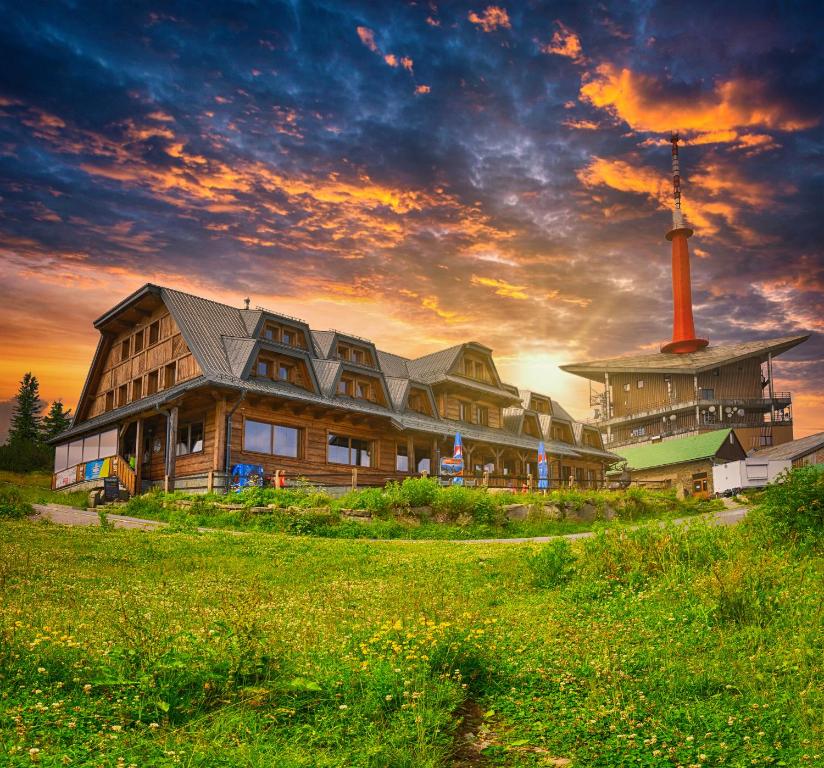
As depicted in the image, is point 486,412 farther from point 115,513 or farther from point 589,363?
point 589,363

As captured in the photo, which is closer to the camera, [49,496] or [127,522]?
[127,522]

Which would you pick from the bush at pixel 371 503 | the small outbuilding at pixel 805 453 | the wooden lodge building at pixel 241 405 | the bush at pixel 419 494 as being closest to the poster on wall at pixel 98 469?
the wooden lodge building at pixel 241 405

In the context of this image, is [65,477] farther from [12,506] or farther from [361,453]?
[12,506]

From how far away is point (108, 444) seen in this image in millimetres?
32500

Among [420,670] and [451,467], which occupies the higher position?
[451,467]

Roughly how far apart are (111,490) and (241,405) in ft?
18.7

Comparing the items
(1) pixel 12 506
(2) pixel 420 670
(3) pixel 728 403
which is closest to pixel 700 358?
(3) pixel 728 403

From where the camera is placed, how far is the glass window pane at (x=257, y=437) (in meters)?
28.8

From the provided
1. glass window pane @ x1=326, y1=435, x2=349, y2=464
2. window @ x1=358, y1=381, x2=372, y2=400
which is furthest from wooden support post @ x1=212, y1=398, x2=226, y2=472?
window @ x1=358, y1=381, x2=372, y2=400

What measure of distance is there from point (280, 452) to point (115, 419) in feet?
25.1

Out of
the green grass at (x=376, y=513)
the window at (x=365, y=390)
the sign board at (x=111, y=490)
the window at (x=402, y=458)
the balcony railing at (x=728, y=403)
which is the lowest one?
the green grass at (x=376, y=513)

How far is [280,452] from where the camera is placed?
30109mm

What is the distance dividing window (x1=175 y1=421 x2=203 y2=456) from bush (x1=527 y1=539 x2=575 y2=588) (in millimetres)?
20453

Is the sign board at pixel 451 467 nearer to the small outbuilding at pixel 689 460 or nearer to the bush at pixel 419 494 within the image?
the bush at pixel 419 494
